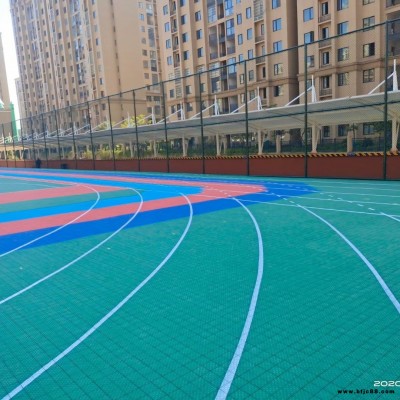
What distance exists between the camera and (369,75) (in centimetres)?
4159

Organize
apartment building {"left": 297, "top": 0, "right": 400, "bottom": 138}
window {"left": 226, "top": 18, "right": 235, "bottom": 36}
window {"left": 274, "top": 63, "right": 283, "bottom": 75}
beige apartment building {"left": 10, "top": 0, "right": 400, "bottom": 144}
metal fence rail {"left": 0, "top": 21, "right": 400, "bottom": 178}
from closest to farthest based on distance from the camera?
metal fence rail {"left": 0, "top": 21, "right": 400, "bottom": 178} < apartment building {"left": 297, "top": 0, "right": 400, "bottom": 138} < beige apartment building {"left": 10, "top": 0, "right": 400, "bottom": 144} < window {"left": 274, "top": 63, "right": 283, "bottom": 75} < window {"left": 226, "top": 18, "right": 235, "bottom": 36}

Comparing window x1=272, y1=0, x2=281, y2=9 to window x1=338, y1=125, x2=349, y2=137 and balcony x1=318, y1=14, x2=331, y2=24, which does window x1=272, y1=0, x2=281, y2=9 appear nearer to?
balcony x1=318, y1=14, x2=331, y2=24

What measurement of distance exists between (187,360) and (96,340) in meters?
1.14

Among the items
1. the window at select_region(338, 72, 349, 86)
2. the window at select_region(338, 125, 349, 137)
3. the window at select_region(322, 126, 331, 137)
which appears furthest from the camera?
the window at select_region(338, 72, 349, 86)

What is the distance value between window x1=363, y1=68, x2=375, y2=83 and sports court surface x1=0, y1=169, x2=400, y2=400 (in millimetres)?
36406

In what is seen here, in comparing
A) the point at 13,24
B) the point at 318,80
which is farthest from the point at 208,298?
the point at 13,24

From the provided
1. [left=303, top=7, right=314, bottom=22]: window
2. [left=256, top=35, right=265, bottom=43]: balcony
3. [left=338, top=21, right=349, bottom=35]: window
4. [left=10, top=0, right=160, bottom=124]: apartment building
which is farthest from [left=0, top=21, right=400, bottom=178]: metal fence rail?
[left=10, top=0, right=160, bottom=124]: apartment building

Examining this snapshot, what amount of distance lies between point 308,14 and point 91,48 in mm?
48536

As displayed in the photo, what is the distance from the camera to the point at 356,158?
1827 cm

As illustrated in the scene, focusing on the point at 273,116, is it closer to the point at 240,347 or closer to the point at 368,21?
the point at 240,347

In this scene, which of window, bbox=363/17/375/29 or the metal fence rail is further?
window, bbox=363/17/375/29

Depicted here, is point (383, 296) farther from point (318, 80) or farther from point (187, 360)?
point (318, 80)

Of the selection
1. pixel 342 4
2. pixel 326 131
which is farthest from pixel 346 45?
pixel 326 131

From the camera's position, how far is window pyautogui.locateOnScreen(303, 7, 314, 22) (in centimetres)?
4603
